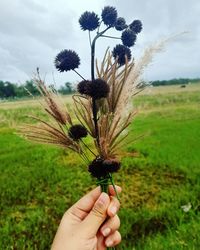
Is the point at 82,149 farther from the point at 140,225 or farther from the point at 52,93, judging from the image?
the point at 140,225

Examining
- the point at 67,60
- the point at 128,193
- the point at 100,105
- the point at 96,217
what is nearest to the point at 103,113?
the point at 100,105

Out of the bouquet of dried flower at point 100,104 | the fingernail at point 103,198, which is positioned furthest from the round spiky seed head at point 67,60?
the fingernail at point 103,198

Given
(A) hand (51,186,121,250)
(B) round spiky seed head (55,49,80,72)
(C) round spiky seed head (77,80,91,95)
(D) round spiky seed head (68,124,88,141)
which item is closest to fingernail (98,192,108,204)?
(A) hand (51,186,121,250)

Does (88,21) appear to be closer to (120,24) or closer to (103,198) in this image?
(120,24)

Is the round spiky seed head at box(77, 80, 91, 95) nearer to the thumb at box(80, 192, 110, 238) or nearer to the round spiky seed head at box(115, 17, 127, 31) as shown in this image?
the round spiky seed head at box(115, 17, 127, 31)

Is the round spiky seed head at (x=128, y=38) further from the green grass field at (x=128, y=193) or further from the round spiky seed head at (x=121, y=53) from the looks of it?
the green grass field at (x=128, y=193)

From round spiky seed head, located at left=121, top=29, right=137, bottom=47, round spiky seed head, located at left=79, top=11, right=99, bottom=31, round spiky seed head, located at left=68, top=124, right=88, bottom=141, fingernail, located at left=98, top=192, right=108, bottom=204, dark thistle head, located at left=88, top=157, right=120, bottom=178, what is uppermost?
round spiky seed head, located at left=79, top=11, right=99, bottom=31
